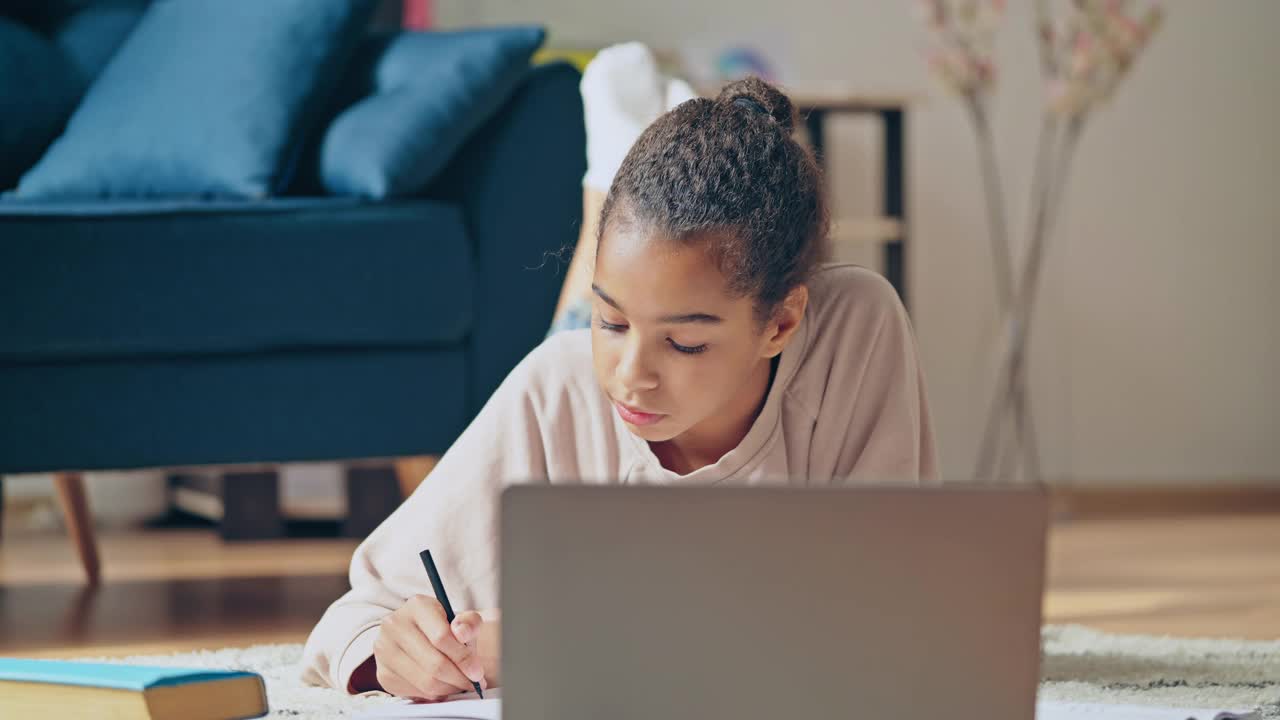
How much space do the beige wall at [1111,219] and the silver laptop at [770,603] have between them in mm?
2645

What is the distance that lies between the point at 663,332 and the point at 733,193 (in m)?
0.12

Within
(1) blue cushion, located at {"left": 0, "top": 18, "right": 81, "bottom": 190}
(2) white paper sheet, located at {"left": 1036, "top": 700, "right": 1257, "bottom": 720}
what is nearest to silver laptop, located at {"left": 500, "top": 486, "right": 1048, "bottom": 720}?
Answer: (2) white paper sheet, located at {"left": 1036, "top": 700, "right": 1257, "bottom": 720}

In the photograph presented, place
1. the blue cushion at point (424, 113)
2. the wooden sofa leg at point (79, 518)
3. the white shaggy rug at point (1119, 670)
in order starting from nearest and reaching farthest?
the white shaggy rug at point (1119, 670), the blue cushion at point (424, 113), the wooden sofa leg at point (79, 518)

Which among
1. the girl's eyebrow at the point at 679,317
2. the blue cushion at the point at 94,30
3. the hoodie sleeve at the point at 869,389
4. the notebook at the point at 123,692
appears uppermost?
the blue cushion at the point at 94,30

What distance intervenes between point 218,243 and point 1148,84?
225 cm

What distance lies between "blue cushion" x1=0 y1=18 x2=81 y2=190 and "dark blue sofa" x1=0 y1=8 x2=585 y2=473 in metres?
0.35

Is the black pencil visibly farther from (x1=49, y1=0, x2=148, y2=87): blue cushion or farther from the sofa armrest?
(x1=49, y1=0, x2=148, y2=87): blue cushion

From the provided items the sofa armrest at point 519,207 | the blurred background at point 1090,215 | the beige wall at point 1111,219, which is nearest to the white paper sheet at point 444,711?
the sofa armrest at point 519,207

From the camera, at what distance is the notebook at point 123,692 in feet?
2.54

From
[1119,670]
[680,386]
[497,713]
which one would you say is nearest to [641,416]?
[680,386]

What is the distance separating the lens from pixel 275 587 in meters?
2.09

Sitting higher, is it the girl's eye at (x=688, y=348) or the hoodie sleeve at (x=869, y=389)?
the girl's eye at (x=688, y=348)

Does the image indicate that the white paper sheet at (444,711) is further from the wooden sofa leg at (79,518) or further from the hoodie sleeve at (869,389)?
the wooden sofa leg at (79,518)

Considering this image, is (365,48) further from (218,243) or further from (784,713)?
(784,713)
